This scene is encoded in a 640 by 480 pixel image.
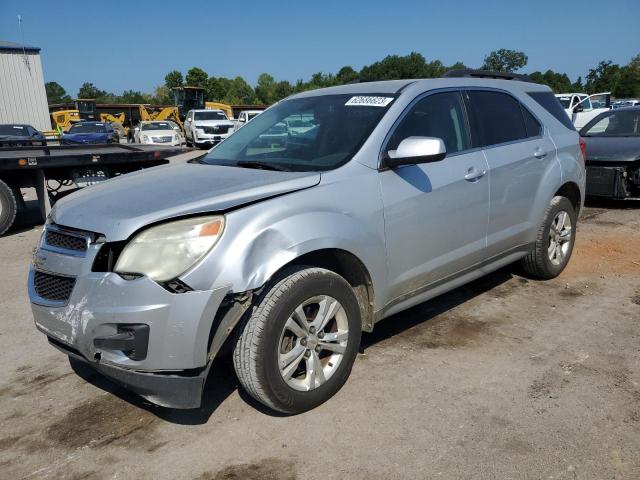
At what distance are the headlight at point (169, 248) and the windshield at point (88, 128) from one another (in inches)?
890

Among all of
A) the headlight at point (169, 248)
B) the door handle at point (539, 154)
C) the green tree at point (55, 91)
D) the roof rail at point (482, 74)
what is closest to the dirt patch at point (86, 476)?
the headlight at point (169, 248)

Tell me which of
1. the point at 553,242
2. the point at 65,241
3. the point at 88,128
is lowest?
the point at 553,242

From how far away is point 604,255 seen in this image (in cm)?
608

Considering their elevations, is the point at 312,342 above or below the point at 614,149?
below

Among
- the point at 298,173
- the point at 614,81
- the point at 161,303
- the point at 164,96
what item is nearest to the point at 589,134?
the point at 298,173

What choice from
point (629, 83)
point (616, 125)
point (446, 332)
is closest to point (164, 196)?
point (446, 332)

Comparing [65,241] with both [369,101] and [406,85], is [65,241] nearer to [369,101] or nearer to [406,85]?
[369,101]

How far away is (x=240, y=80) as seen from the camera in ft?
331

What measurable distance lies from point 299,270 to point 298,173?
2.00ft

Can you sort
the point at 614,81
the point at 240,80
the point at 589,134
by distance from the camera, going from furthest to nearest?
1. the point at 240,80
2. the point at 614,81
3. the point at 589,134

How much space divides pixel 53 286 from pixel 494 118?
3313mm

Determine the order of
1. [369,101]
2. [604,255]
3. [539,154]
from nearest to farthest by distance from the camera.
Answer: [369,101] < [539,154] < [604,255]

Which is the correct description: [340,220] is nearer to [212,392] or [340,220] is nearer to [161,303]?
[161,303]

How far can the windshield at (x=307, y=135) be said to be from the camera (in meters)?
3.34
